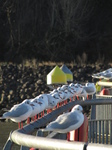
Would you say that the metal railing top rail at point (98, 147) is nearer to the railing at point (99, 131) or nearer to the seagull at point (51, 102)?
the railing at point (99, 131)

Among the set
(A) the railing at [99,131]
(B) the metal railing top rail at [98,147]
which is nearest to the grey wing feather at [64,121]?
(B) the metal railing top rail at [98,147]

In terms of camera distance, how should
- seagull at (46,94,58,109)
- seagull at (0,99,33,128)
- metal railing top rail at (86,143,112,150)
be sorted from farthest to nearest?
seagull at (46,94,58,109)
seagull at (0,99,33,128)
metal railing top rail at (86,143,112,150)

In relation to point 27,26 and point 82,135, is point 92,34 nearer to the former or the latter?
point 27,26

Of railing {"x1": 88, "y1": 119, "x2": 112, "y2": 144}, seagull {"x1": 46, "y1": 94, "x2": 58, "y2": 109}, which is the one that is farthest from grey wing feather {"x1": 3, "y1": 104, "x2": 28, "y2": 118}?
seagull {"x1": 46, "y1": 94, "x2": 58, "y2": 109}

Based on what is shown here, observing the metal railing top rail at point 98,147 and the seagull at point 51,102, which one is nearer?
the metal railing top rail at point 98,147

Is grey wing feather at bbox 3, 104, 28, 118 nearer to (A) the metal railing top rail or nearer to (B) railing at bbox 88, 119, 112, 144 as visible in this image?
(B) railing at bbox 88, 119, 112, 144

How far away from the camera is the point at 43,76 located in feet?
112

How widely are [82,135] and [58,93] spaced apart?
3.03m

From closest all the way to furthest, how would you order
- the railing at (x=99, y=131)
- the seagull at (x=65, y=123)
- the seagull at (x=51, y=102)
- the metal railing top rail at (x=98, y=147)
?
the metal railing top rail at (x=98, y=147) < the seagull at (x=65, y=123) < the railing at (x=99, y=131) < the seagull at (x=51, y=102)

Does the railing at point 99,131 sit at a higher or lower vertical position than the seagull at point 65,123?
lower

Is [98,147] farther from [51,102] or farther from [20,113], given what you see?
[51,102]

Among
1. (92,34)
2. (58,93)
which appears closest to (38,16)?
(92,34)

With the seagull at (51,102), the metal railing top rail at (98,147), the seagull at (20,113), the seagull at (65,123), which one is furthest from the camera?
the seagull at (51,102)

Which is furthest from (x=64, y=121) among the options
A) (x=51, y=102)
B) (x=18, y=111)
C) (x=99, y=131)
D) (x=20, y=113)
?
(x=51, y=102)
